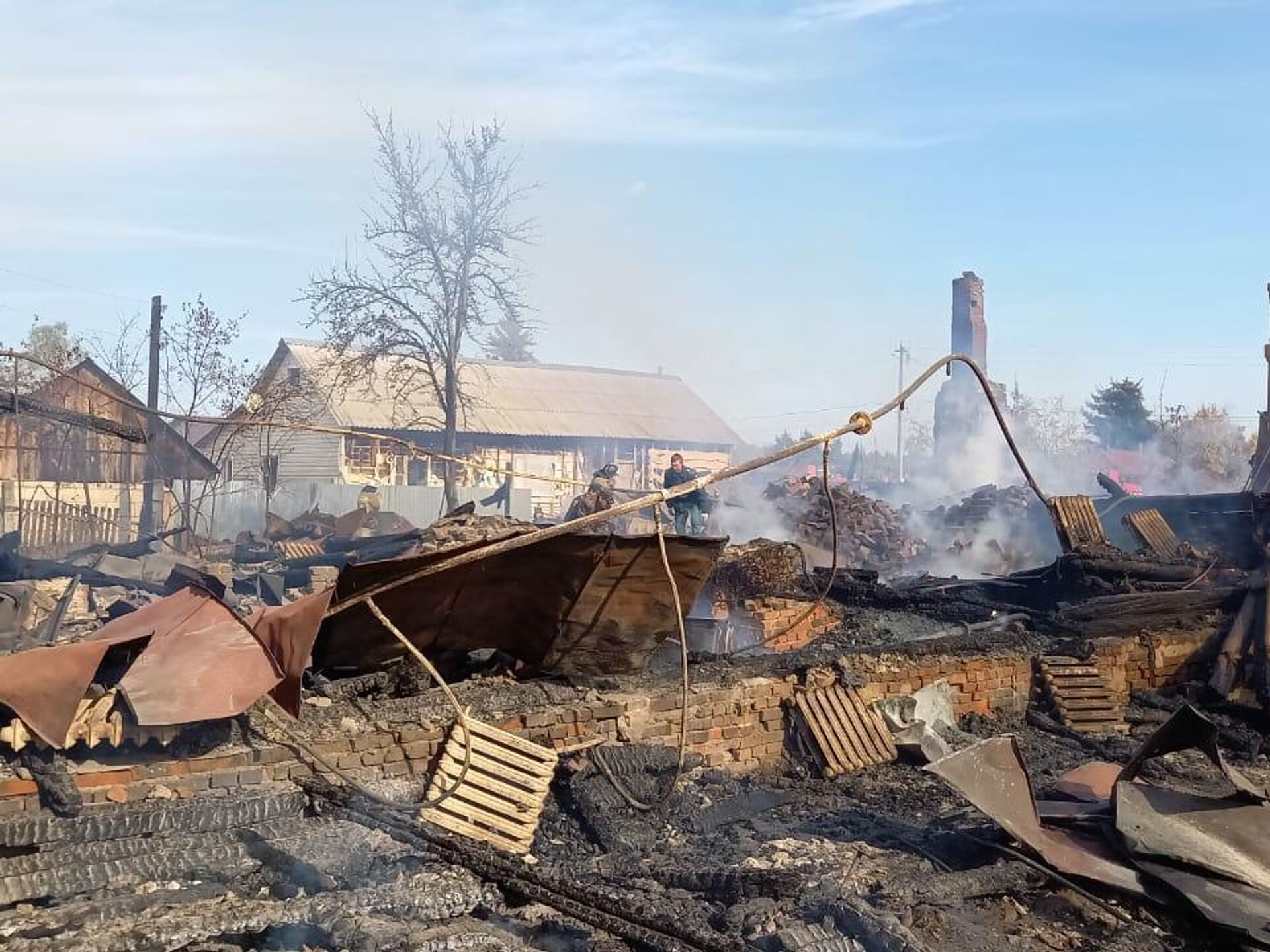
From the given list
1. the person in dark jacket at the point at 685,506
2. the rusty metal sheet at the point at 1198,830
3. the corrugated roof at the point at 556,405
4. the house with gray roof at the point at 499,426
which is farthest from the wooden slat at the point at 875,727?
the corrugated roof at the point at 556,405

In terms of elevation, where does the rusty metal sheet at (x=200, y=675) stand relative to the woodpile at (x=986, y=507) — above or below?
below

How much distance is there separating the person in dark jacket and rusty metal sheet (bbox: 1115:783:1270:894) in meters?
9.36

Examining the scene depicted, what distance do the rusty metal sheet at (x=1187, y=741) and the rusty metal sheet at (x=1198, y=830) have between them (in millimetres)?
95

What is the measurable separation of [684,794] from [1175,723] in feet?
9.45

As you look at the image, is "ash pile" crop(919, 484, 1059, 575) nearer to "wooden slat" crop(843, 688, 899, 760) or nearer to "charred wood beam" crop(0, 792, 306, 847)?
"wooden slat" crop(843, 688, 899, 760)

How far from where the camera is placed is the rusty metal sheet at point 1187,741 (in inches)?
232

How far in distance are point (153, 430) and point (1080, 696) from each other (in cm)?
1777

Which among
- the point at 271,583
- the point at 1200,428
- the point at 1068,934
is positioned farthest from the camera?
the point at 1200,428

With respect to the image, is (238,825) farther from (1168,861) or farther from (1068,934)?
(1168,861)

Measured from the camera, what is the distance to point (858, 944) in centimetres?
453

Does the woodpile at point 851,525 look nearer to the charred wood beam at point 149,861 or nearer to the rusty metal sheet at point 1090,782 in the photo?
the rusty metal sheet at point 1090,782

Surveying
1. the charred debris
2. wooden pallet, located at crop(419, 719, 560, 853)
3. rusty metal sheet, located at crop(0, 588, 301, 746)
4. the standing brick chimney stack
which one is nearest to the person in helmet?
the charred debris

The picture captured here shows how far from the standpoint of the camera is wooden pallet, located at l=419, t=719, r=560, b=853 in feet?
19.0

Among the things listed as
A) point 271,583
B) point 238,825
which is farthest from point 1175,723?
point 271,583
